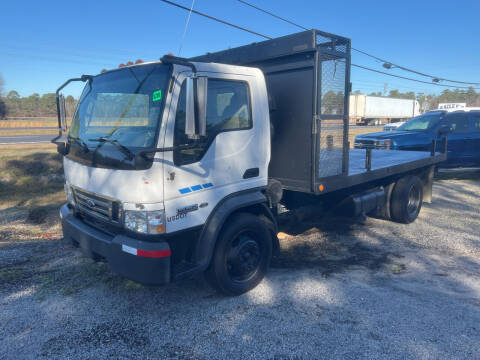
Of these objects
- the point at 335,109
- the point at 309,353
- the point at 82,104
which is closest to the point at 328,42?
the point at 335,109

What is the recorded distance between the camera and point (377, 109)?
48375 mm

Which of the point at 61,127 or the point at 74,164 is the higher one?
the point at 61,127

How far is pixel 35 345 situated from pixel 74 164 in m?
1.74

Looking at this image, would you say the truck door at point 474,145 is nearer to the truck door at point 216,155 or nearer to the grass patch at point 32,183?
the truck door at point 216,155

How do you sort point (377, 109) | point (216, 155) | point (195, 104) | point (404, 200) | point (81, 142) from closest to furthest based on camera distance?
1. point (195, 104)
2. point (216, 155)
3. point (81, 142)
4. point (404, 200)
5. point (377, 109)

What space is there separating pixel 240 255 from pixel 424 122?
8.86 meters

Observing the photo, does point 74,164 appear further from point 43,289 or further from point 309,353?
point 309,353

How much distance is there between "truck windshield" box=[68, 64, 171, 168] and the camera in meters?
3.13

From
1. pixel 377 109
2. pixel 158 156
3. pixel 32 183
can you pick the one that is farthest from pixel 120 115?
pixel 377 109

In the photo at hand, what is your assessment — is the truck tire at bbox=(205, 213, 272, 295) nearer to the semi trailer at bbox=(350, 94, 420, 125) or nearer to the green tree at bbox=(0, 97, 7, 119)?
the semi trailer at bbox=(350, 94, 420, 125)

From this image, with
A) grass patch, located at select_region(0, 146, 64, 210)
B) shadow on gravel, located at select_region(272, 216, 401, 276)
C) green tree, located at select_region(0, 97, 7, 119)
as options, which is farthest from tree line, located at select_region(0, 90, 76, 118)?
shadow on gravel, located at select_region(272, 216, 401, 276)

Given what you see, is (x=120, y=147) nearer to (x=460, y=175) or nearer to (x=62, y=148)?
(x=62, y=148)

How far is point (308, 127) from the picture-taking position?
407 centimetres

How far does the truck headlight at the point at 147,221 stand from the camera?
9.85 ft
